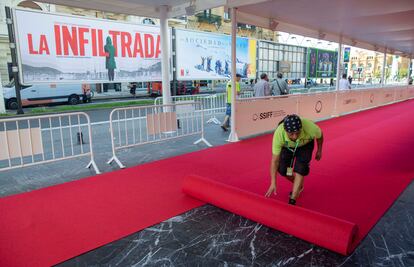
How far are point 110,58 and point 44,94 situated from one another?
5.93m

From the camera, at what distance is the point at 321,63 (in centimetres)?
3684

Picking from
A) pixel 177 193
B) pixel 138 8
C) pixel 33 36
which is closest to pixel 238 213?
pixel 177 193

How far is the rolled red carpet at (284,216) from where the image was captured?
112 inches

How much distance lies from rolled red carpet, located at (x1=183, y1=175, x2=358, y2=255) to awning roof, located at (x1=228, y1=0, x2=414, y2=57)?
15.4 ft

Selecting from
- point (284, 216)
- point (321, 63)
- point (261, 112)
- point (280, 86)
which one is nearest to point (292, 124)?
point (284, 216)

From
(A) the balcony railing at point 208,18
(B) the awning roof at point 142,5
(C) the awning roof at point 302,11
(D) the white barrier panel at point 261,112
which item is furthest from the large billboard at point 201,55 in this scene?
(A) the balcony railing at point 208,18

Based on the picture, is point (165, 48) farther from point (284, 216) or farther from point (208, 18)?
point (208, 18)

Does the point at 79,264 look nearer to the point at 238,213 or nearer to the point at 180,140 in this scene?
the point at 238,213

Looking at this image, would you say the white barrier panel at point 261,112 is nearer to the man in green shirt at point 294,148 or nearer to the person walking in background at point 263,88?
the person walking in background at point 263,88

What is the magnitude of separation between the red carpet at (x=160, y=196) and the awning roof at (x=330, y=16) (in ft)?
11.9

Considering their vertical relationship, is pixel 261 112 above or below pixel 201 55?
below

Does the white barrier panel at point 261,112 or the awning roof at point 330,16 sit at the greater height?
the awning roof at point 330,16

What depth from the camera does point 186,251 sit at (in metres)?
3.05

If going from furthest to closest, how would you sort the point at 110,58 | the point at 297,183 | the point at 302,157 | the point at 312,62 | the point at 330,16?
the point at 312,62
the point at 110,58
the point at 330,16
the point at 297,183
the point at 302,157
